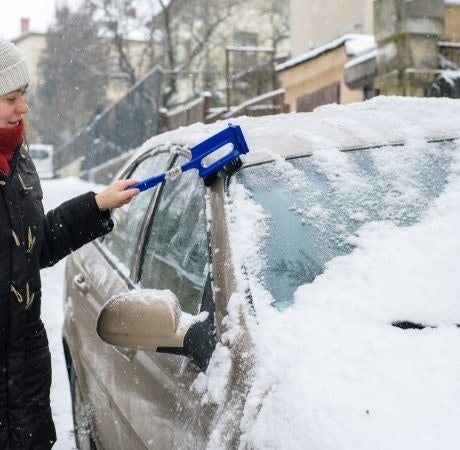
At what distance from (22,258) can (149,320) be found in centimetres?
52

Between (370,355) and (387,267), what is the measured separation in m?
0.40

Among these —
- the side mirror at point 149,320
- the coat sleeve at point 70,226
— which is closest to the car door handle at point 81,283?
the coat sleeve at point 70,226

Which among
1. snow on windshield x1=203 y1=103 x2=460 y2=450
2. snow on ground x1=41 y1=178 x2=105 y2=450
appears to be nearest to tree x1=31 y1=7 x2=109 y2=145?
snow on ground x1=41 y1=178 x2=105 y2=450

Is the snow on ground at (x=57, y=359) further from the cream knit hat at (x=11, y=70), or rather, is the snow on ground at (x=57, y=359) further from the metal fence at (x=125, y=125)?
the metal fence at (x=125, y=125)

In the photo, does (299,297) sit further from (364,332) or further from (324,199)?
(324,199)

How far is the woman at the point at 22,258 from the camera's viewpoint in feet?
7.34

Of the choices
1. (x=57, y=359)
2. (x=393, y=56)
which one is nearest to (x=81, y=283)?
(x=57, y=359)

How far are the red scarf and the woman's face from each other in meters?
0.02

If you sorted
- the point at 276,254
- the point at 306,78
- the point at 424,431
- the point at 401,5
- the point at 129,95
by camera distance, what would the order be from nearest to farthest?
the point at 424,431 < the point at 276,254 < the point at 401,5 < the point at 306,78 < the point at 129,95

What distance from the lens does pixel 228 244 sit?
2.10 metres

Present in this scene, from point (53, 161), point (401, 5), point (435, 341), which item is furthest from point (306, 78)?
point (53, 161)

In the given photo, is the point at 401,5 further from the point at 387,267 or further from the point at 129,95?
the point at 129,95

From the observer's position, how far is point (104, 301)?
9.72ft

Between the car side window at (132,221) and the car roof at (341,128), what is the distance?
0.19 m
